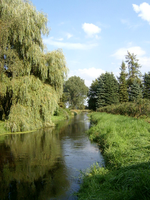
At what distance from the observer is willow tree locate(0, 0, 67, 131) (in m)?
12.9

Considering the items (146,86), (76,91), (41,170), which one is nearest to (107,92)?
(146,86)

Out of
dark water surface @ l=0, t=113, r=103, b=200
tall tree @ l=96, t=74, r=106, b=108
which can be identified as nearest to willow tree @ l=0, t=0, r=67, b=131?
dark water surface @ l=0, t=113, r=103, b=200

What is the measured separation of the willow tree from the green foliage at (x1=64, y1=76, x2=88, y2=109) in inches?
1842

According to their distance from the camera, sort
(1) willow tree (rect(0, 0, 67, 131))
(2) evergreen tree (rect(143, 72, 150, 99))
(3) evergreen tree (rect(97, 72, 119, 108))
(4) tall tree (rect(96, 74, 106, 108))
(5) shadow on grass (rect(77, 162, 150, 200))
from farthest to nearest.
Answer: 1. (4) tall tree (rect(96, 74, 106, 108))
2. (3) evergreen tree (rect(97, 72, 119, 108))
3. (2) evergreen tree (rect(143, 72, 150, 99))
4. (1) willow tree (rect(0, 0, 67, 131))
5. (5) shadow on grass (rect(77, 162, 150, 200))

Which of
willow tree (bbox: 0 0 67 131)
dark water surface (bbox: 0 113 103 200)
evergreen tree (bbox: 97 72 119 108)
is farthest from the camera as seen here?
evergreen tree (bbox: 97 72 119 108)

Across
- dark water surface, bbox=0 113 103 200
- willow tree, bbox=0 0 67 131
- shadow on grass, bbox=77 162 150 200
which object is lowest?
dark water surface, bbox=0 113 103 200

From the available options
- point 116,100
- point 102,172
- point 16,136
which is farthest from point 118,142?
point 116,100

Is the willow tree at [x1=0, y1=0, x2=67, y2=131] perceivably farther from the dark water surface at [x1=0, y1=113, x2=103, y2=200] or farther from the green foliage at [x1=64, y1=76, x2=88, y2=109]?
the green foliage at [x1=64, y1=76, x2=88, y2=109]

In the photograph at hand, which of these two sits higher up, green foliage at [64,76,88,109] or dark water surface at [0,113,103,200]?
green foliage at [64,76,88,109]

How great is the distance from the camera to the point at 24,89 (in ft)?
43.9

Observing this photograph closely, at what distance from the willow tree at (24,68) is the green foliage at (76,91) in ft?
153

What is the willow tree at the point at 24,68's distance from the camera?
12906 millimetres

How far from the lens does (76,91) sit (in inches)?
2489

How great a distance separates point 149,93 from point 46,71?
3511 cm
